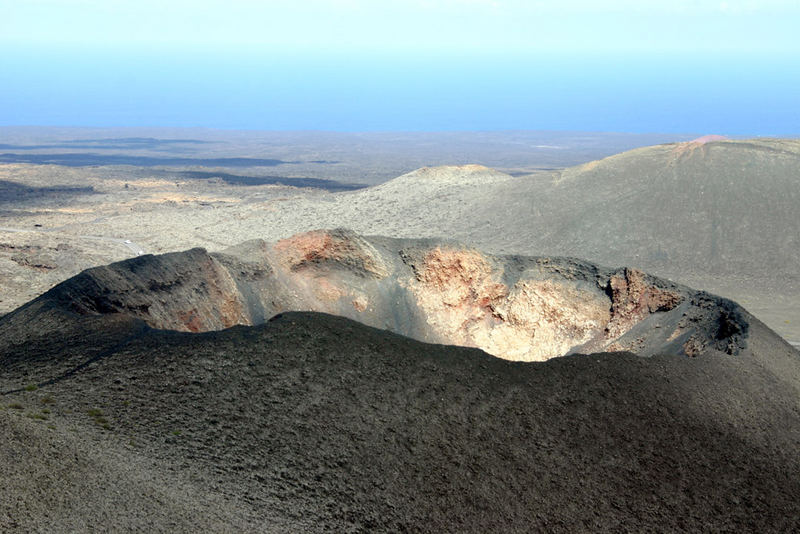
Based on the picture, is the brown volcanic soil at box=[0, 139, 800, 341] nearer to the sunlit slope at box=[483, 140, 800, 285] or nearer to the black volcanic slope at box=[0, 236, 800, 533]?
the sunlit slope at box=[483, 140, 800, 285]

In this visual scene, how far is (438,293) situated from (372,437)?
13.2m

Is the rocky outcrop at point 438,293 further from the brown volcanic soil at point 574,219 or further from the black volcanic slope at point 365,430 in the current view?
the brown volcanic soil at point 574,219

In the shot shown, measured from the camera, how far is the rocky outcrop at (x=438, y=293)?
2112cm

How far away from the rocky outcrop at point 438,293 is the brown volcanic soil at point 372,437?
522 centimetres

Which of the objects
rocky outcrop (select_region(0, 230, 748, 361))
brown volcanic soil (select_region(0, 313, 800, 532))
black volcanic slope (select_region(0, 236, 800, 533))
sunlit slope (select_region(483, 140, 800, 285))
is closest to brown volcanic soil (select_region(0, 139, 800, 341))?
sunlit slope (select_region(483, 140, 800, 285))

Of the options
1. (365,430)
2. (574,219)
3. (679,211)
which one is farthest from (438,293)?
(679,211)

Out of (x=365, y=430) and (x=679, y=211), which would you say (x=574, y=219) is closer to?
(x=679, y=211)

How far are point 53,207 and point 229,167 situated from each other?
48.5 meters

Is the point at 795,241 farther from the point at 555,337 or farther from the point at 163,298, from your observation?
the point at 163,298

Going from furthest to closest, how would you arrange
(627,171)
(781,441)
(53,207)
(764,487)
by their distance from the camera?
(53,207) → (627,171) → (781,441) → (764,487)

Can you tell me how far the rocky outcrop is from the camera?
832 inches

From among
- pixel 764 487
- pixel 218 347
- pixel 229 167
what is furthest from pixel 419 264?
pixel 229 167

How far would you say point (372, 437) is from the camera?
41.0 ft

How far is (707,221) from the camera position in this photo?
46781 mm
